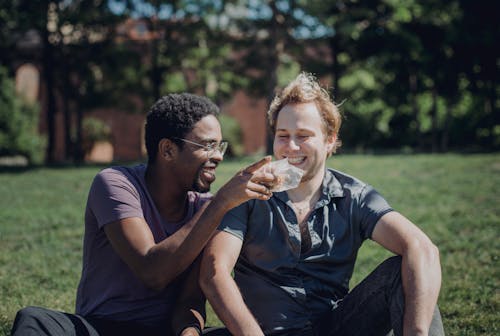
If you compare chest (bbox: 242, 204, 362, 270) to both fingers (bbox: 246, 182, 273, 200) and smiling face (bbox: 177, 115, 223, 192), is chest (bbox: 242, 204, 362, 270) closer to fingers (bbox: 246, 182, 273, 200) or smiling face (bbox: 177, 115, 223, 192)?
fingers (bbox: 246, 182, 273, 200)

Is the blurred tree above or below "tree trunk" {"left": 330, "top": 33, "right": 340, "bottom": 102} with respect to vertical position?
below

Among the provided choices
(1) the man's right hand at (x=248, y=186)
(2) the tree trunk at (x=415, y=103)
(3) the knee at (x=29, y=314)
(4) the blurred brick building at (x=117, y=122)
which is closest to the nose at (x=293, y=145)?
(1) the man's right hand at (x=248, y=186)

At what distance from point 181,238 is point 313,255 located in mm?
802

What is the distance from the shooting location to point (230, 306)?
304cm

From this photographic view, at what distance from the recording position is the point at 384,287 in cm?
323

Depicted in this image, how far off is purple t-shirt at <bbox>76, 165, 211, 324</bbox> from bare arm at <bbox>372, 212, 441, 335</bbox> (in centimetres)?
125

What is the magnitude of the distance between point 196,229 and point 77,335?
838 millimetres

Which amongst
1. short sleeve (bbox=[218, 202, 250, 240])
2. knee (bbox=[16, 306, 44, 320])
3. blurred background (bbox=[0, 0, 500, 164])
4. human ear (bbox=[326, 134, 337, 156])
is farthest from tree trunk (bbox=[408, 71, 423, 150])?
knee (bbox=[16, 306, 44, 320])

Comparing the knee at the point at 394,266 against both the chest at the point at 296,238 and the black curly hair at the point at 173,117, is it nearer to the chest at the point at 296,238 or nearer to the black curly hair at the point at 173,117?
the chest at the point at 296,238

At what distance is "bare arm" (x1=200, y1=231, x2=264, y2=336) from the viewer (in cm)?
300

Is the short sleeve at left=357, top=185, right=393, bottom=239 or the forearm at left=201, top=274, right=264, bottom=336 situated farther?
the short sleeve at left=357, top=185, right=393, bottom=239

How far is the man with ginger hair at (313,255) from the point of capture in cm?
311

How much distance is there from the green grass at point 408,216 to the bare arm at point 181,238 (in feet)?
5.66

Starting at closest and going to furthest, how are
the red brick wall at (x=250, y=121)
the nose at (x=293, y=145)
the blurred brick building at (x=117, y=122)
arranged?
the nose at (x=293, y=145), the blurred brick building at (x=117, y=122), the red brick wall at (x=250, y=121)
